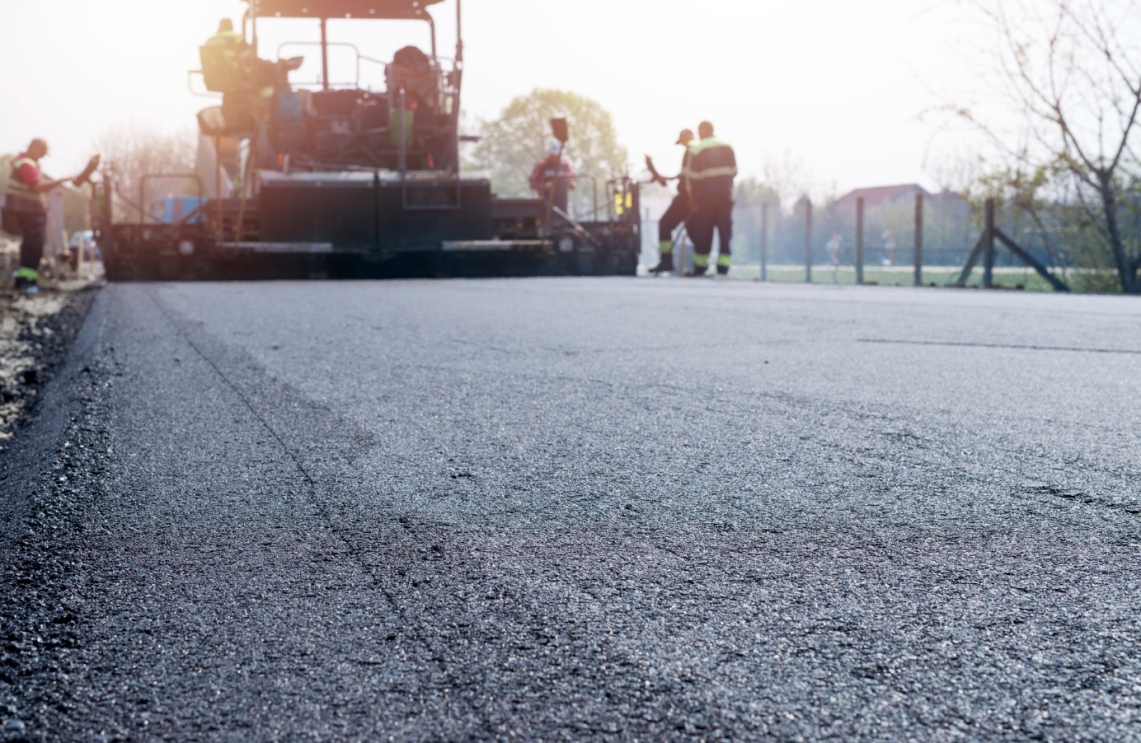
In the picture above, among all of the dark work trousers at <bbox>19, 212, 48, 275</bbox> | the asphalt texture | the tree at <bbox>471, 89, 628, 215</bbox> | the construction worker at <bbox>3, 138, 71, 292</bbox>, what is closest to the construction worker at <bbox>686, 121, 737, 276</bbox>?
the construction worker at <bbox>3, 138, 71, 292</bbox>

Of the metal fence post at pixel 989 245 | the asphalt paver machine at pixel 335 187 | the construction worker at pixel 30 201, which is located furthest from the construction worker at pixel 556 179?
the construction worker at pixel 30 201

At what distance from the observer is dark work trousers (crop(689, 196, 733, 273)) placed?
50.7ft

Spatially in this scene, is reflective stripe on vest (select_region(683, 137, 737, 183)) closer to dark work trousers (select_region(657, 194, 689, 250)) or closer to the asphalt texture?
dark work trousers (select_region(657, 194, 689, 250))

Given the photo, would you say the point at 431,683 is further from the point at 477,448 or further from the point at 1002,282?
the point at 1002,282

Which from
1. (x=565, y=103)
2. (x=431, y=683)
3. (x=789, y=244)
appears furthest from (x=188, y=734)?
(x=565, y=103)

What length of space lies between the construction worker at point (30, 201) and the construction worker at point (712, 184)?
810 centimetres

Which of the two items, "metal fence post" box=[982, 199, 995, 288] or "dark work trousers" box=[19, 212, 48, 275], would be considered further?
"metal fence post" box=[982, 199, 995, 288]

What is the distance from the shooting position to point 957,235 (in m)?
25.4

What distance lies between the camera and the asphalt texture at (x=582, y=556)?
1.44 meters

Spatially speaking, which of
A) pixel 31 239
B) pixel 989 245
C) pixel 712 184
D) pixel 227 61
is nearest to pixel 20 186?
pixel 31 239

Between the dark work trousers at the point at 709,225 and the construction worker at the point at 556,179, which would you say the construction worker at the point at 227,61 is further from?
the dark work trousers at the point at 709,225

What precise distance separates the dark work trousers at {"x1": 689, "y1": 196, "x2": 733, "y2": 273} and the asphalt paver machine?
2.19m

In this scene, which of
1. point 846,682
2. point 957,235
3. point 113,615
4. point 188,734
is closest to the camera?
point 188,734

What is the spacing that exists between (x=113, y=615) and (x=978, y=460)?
2089 millimetres
